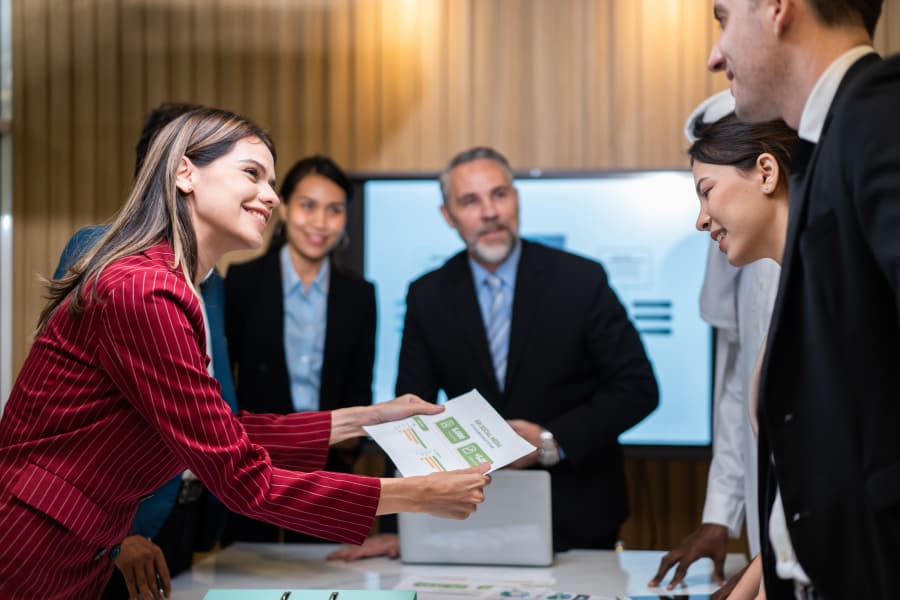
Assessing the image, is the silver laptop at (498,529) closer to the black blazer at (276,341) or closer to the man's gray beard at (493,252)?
the man's gray beard at (493,252)

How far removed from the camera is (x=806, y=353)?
1.29 metres

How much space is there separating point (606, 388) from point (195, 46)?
2.48 metres

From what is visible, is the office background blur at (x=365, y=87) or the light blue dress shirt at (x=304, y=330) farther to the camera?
the office background blur at (x=365, y=87)

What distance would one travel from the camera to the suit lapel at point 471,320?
126 inches

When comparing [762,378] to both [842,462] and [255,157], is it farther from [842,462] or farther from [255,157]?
[255,157]

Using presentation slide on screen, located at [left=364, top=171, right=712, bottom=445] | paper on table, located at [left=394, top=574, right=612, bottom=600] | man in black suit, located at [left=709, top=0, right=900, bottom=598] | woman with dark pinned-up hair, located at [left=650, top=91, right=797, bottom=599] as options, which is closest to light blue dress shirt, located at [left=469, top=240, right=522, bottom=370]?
woman with dark pinned-up hair, located at [left=650, top=91, right=797, bottom=599]

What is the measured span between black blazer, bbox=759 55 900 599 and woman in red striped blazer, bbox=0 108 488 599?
0.84 meters

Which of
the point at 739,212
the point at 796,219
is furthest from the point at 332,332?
the point at 796,219

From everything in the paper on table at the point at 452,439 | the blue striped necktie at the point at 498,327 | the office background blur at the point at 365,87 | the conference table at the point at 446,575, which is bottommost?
the conference table at the point at 446,575

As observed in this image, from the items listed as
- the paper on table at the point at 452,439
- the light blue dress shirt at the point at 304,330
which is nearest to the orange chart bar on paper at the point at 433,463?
the paper on table at the point at 452,439

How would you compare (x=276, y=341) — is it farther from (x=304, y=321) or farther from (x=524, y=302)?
(x=524, y=302)

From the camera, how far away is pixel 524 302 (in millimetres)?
3242

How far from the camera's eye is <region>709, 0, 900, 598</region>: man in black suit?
1.18 meters

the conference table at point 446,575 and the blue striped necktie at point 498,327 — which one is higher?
the blue striped necktie at point 498,327
